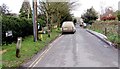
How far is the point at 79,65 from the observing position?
12.8 m

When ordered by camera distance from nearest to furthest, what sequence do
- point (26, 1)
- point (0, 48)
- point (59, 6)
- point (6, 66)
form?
1. point (6, 66)
2. point (0, 48)
3. point (59, 6)
4. point (26, 1)

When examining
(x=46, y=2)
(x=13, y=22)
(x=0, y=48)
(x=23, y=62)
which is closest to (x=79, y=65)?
(x=23, y=62)

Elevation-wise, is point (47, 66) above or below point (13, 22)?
below

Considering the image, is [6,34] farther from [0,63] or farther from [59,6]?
[59,6]

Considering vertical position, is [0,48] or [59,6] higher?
[59,6]

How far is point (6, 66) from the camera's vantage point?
40.9 feet

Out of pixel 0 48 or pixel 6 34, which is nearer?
pixel 0 48

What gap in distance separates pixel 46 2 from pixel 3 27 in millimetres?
27040

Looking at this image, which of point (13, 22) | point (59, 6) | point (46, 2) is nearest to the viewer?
point (13, 22)

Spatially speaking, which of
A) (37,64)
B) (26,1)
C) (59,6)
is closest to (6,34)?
(37,64)

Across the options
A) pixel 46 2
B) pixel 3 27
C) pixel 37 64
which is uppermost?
pixel 46 2

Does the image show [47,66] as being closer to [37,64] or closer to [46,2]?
[37,64]

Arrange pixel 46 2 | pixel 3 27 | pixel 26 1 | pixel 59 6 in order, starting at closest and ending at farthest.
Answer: pixel 3 27, pixel 46 2, pixel 59 6, pixel 26 1

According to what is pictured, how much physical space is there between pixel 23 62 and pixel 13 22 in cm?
954
